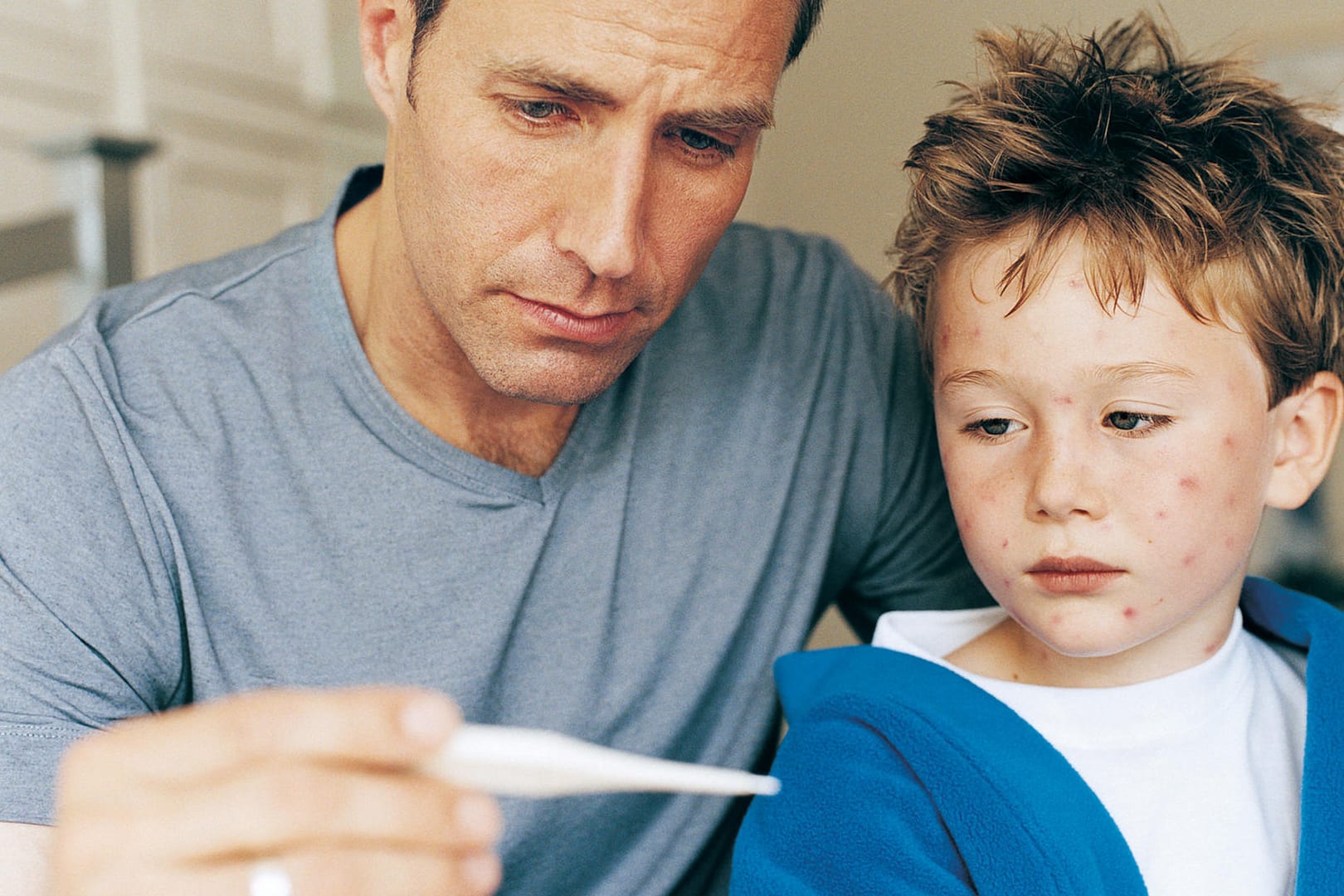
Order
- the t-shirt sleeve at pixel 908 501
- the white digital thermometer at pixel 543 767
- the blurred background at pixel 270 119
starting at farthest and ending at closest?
1. the blurred background at pixel 270 119
2. the t-shirt sleeve at pixel 908 501
3. the white digital thermometer at pixel 543 767

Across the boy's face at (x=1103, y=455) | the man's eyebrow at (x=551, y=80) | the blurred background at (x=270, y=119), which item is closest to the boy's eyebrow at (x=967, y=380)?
the boy's face at (x=1103, y=455)

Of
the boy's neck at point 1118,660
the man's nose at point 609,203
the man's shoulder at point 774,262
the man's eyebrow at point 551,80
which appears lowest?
the boy's neck at point 1118,660

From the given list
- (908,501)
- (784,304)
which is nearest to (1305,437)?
(908,501)

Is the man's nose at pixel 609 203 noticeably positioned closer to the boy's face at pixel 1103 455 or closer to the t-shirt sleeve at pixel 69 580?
the boy's face at pixel 1103 455

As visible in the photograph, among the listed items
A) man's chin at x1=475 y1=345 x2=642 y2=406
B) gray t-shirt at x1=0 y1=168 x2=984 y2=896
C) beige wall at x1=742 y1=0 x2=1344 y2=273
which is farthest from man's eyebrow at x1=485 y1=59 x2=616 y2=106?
beige wall at x1=742 y1=0 x2=1344 y2=273

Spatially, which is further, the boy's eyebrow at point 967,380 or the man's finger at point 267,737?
the boy's eyebrow at point 967,380

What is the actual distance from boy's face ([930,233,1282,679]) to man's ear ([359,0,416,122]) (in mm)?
564

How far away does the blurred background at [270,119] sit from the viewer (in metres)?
2.11

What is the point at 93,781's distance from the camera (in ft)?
1.75

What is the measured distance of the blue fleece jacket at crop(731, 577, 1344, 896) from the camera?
2.99ft

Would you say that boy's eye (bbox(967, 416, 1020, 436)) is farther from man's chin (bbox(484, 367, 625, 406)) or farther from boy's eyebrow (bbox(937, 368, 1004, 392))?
man's chin (bbox(484, 367, 625, 406))

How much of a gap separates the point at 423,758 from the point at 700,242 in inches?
27.0

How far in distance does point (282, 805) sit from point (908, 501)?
2.99ft

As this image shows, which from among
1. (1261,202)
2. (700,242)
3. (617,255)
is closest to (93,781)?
(617,255)
